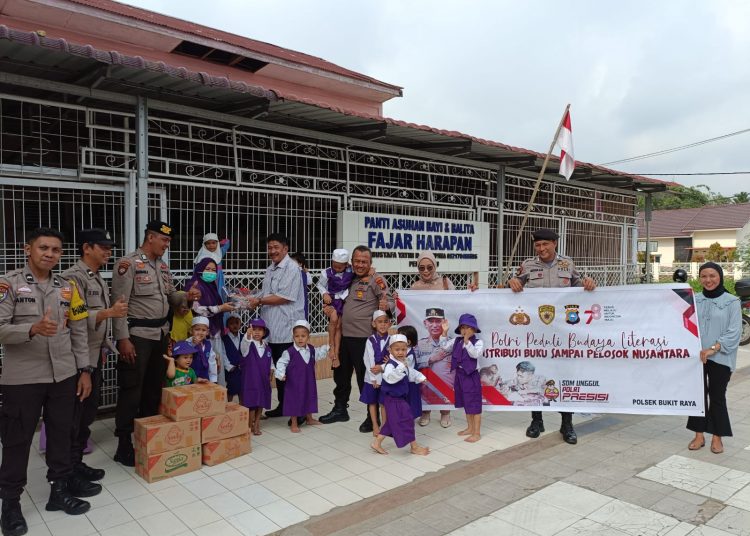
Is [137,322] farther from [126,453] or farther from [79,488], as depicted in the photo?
[79,488]

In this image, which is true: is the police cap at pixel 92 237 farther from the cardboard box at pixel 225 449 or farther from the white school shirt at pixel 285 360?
the white school shirt at pixel 285 360

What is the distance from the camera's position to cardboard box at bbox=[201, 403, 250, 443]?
4.09m

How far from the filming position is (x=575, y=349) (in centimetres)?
488

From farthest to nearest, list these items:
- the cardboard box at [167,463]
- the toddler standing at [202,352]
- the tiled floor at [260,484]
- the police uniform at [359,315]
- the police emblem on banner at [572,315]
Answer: the police uniform at [359,315], the police emblem on banner at [572,315], the toddler standing at [202,352], the cardboard box at [167,463], the tiled floor at [260,484]

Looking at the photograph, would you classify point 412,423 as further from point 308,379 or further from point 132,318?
point 132,318

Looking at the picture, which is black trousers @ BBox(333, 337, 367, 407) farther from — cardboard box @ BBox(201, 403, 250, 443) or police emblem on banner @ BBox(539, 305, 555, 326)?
police emblem on banner @ BBox(539, 305, 555, 326)

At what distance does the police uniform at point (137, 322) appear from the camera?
4.06 m

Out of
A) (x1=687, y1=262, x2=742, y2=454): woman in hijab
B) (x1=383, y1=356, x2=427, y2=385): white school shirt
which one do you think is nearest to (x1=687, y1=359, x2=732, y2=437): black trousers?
(x1=687, y1=262, x2=742, y2=454): woman in hijab

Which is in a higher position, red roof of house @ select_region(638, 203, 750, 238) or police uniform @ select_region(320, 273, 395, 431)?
red roof of house @ select_region(638, 203, 750, 238)

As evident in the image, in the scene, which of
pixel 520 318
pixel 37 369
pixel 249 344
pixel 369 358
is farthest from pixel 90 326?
pixel 520 318

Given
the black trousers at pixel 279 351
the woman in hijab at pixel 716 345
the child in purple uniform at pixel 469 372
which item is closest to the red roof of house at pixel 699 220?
the woman in hijab at pixel 716 345

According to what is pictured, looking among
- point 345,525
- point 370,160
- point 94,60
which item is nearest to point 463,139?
point 370,160

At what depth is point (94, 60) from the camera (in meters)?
4.20

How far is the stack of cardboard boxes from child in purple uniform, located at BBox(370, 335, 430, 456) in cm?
113
